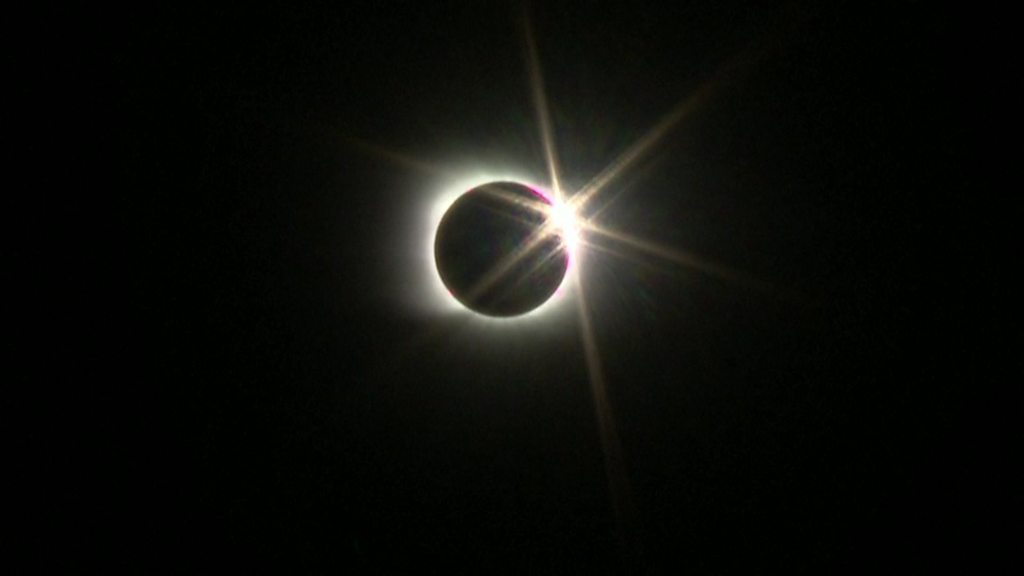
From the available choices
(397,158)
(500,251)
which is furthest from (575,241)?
(397,158)

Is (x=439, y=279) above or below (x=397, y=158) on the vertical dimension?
below

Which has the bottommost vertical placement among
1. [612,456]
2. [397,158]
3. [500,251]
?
[612,456]

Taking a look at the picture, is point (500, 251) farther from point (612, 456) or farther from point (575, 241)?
point (612, 456)

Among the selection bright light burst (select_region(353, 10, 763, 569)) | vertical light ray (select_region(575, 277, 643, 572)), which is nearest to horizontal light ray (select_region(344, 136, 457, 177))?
bright light burst (select_region(353, 10, 763, 569))

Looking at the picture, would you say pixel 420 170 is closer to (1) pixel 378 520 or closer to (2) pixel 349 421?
(2) pixel 349 421

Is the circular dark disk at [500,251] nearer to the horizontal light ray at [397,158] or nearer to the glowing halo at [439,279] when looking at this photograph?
the glowing halo at [439,279]

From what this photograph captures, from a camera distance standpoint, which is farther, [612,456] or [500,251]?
[612,456]
